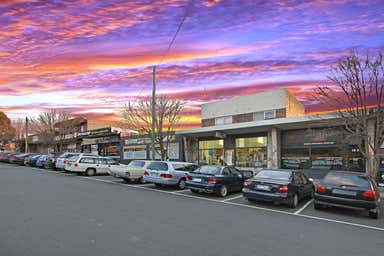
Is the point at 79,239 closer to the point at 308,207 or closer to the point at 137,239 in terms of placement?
the point at 137,239


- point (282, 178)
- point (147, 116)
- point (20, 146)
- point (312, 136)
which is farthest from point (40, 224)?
point (20, 146)

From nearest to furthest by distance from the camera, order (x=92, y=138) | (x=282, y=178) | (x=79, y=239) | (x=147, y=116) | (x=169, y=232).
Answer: (x=79, y=239) → (x=169, y=232) → (x=282, y=178) → (x=147, y=116) → (x=92, y=138)

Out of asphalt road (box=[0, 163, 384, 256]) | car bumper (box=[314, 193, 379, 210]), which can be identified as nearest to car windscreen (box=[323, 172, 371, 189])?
car bumper (box=[314, 193, 379, 210])

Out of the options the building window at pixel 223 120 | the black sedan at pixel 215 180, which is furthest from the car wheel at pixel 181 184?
the building window at pixel 223 120

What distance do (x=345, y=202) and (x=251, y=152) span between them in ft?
46.1

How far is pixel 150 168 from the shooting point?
16328 mm

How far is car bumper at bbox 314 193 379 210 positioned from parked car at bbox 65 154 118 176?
17.2m

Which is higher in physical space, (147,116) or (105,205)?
(147,116)

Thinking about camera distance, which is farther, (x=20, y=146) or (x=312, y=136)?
(x=20, y=146)

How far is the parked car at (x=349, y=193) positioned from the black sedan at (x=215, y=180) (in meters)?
4.01

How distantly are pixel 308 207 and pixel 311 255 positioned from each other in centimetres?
623

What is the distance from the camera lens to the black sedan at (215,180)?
1300 cm

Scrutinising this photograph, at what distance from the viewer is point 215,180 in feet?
42.6

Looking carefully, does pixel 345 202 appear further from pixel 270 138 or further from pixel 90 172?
pixel 90 172
